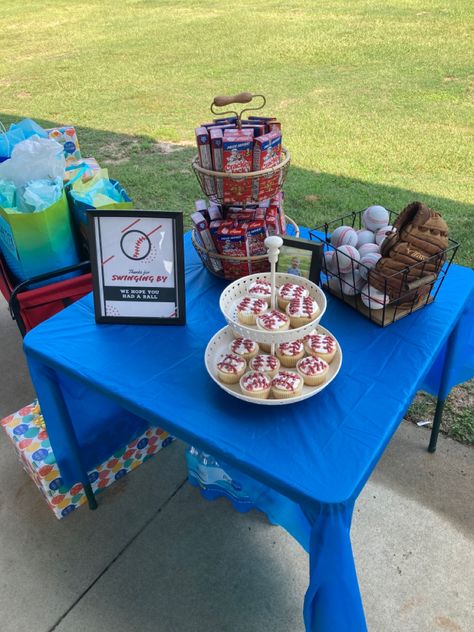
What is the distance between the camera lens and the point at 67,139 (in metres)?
2.52

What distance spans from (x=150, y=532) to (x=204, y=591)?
A: 11.9 inches

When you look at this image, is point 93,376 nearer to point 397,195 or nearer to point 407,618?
point 407,618

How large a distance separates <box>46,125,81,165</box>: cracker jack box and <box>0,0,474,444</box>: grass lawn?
1593mm

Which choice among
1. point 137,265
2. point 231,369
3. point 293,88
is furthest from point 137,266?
point 293,88

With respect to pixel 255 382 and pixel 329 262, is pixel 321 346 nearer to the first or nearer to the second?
pixel 255 382

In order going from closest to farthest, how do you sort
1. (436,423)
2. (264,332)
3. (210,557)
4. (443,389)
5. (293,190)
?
(264,332), (210,557), (443,389), (436,423), (293,190)

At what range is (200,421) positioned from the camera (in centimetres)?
120

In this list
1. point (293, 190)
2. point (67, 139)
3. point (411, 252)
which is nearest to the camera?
point (411, 252)

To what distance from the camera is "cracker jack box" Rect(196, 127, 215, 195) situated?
149cm

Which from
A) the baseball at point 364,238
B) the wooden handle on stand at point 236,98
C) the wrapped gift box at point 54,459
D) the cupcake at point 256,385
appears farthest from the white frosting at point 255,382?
the wrapped gift box at point 54,459

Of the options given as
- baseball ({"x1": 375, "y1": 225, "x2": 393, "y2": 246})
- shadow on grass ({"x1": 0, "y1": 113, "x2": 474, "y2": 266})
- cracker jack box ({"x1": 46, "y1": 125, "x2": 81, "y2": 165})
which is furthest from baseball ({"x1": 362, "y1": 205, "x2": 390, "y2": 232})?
shadow on grass ({"x1": 0, "y1": 113, "x2": 474, "y2": 266})

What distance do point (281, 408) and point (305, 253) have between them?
0.47 meters

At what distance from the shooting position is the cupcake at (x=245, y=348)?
50.4 inches

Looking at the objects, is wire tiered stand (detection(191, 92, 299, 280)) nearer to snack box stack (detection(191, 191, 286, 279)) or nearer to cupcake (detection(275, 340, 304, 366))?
snack box stack (detection(191, 191, 286, 279))
